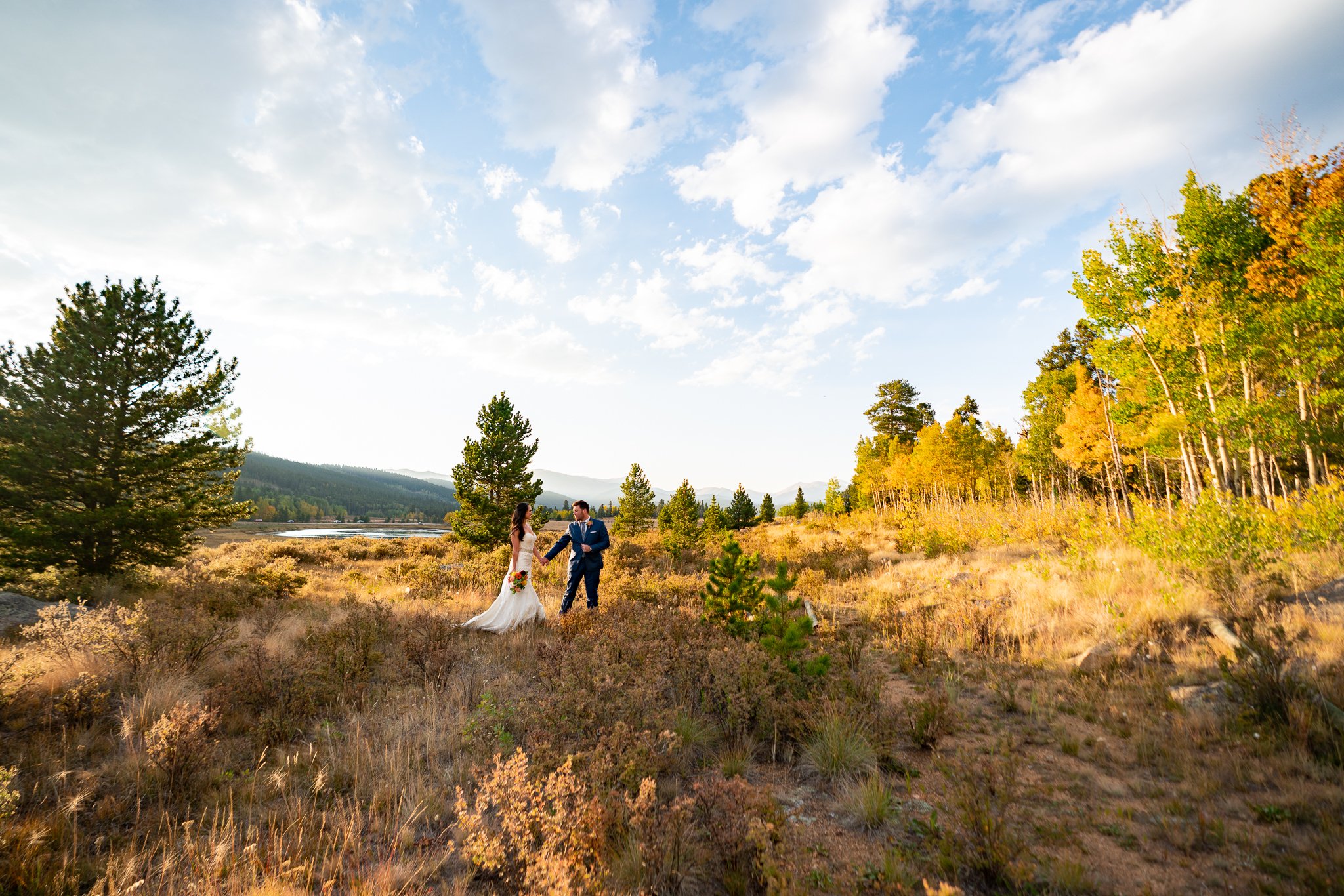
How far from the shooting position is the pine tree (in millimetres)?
6859

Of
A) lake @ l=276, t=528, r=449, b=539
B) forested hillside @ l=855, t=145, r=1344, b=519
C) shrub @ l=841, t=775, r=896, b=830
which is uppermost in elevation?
forested hillside @ l=855, t=145, r=1344, b=519

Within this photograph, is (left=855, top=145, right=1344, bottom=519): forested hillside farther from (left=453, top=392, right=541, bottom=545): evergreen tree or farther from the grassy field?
(left=453, top=392, right=541, bottom=545): evergreen tree

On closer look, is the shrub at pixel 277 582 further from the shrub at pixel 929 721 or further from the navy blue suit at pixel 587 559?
the shrub at pixel 929 721

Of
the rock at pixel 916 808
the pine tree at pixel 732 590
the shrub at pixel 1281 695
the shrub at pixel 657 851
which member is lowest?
the rock at pixel 916 808

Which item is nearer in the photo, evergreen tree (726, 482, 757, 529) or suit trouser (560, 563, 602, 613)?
suit trouser (560, 563, 602, 613)

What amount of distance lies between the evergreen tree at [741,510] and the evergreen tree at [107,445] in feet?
129

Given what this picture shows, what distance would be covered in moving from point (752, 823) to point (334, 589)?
14.4m

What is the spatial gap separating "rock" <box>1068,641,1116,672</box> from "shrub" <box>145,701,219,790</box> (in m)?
9.38

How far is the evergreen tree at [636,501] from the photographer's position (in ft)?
127

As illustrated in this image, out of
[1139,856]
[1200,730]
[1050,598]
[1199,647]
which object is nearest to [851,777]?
[1139,856]

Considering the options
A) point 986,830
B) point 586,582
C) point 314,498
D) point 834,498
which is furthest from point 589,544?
point 314,498

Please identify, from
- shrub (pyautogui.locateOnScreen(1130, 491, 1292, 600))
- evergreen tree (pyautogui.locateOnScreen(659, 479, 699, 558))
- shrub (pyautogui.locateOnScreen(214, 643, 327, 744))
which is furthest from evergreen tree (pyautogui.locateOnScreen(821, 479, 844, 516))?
shrub (pyautogui.locateOnScreen(214, 643, 327, 744))

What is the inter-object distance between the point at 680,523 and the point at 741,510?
31.6 meters

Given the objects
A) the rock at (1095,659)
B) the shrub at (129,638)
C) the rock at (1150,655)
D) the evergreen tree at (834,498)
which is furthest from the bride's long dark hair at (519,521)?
the evergreen tree at (834,498)
